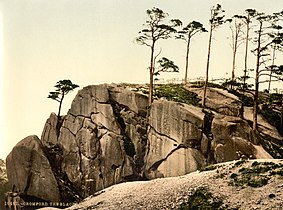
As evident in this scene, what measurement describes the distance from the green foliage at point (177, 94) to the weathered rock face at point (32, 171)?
45.2 ft

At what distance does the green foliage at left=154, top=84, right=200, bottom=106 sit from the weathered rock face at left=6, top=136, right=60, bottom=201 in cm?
1378

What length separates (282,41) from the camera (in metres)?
48.1

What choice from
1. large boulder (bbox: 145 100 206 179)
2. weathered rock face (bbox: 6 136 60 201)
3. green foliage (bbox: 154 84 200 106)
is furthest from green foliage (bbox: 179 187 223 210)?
weathered rock face (bbox: 6 136 60 201)

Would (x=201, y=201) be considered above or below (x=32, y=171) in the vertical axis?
above

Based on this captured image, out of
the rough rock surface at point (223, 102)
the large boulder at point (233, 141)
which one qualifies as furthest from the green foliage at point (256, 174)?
the rough rock surface at point (223, 102)

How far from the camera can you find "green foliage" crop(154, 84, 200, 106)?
168 ft

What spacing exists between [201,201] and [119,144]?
2011cm

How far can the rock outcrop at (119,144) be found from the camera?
43562 mm

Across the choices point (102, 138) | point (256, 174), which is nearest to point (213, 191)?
point (256, 174)

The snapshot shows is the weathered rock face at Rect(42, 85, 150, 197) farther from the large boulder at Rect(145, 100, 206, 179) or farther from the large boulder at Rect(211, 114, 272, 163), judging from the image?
the large boulder at Rect(211, 114, 272, 163)

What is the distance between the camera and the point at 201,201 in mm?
28125

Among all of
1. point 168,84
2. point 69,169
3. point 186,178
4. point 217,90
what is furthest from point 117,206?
point 168,84

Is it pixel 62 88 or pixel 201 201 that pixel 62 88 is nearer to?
pixel 62 88

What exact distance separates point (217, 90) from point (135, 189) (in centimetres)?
2247
